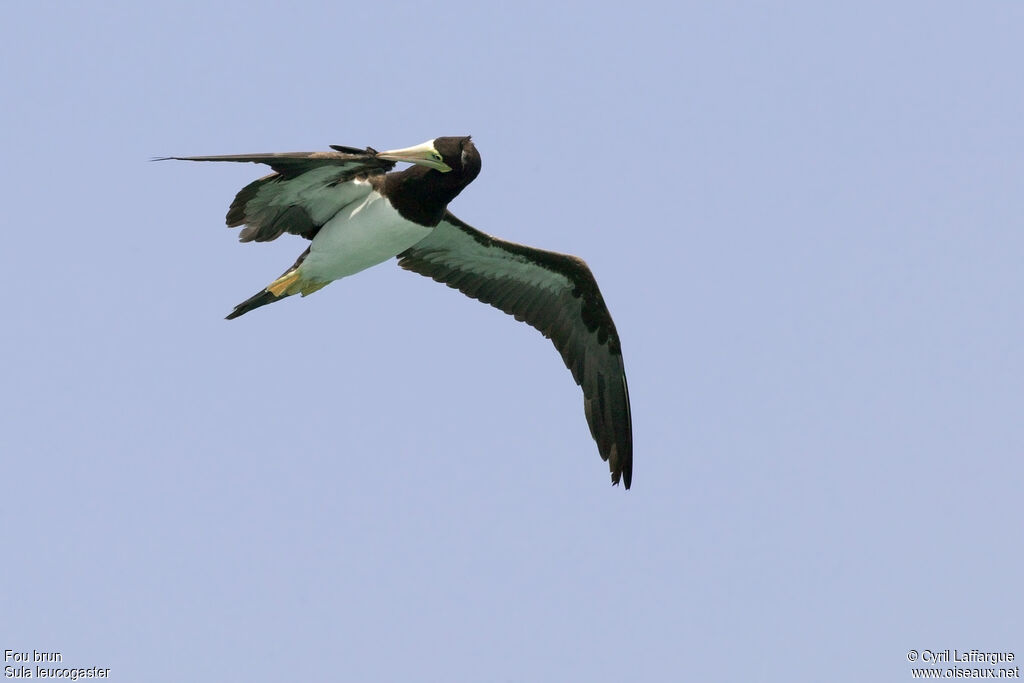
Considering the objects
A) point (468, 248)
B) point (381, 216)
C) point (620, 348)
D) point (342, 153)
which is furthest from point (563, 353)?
point (342, 153)

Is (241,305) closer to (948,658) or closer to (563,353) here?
(563,353)

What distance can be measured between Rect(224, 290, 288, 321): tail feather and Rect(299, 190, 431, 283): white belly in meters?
0.54

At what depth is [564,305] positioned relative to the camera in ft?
68.9

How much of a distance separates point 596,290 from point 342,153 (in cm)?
581

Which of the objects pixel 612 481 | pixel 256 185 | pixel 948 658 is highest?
pixel 256 185

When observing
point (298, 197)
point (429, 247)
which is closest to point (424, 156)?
point (298, 197)

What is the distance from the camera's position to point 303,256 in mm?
18422

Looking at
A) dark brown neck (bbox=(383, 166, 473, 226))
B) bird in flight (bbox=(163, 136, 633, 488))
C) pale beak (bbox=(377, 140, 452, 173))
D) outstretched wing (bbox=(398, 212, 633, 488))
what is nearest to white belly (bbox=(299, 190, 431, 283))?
bird in flight (bbox=(163, 136, 633, 488))

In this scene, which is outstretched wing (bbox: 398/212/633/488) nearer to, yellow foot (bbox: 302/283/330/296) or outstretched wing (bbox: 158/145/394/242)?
yellow foot (bbox: 302/283/330/296)

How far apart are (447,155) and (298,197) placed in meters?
2.48

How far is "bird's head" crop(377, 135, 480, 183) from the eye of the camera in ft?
54.4

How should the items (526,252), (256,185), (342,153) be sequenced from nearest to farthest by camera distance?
(342,153) → (256,185) → (526,252)

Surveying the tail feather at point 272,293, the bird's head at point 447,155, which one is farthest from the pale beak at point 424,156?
the tail feather at point 272,293

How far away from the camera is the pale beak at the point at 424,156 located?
1648 cm
